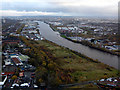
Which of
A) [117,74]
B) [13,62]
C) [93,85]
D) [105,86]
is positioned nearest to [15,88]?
A: [13,62]

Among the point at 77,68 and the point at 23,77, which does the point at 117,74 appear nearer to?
the point at 77,68

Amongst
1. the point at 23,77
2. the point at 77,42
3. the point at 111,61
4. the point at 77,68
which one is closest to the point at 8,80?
the point at 23,77

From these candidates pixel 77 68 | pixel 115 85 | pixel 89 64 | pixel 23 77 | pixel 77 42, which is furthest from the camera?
pixel 77 42

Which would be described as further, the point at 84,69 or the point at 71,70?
the point at 84,69

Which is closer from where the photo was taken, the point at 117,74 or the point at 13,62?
the point at 117,74

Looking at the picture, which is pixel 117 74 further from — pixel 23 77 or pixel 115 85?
pixel 23 77

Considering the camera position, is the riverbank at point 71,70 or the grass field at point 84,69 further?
the grass field at point 84,69

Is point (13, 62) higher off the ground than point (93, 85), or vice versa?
point (13, 62)

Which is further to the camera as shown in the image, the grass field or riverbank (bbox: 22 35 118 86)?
the grass field

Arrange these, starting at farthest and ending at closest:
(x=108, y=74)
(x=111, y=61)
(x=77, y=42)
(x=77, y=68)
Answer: (x=77, y=42) < (x=111, y=61) < (x=77, y=68) < (x=108, y=74)

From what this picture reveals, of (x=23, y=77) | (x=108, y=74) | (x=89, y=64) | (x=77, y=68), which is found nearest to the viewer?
(x=23, y=77)
